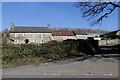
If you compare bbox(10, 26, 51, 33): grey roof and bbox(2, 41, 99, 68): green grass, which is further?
bbox(10, 26, 51, 33): grey roof

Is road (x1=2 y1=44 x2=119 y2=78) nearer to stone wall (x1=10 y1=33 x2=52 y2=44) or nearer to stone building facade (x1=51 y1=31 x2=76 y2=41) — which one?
stone wall (x1=10 y1=33 x2=52 y2=44)

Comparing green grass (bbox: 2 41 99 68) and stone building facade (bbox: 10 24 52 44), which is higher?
stone building facade (bbox: 10 24 52 44)

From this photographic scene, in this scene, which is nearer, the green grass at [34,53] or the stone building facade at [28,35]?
the green grass at [34,53]

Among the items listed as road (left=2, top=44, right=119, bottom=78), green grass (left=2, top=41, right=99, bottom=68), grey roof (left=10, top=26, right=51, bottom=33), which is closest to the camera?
road (left=2, top=44, right=119, bottom=78)

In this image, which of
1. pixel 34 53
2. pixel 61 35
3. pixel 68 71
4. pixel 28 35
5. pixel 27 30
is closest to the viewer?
pixel 68 71

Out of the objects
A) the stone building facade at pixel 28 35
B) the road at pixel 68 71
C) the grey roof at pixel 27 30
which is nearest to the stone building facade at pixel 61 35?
the stone building facade at pixel 28 35

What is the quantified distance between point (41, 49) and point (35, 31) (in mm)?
33935

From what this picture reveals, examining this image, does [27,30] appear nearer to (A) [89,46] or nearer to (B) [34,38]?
(B) [34,38]

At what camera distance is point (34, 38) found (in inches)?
1688

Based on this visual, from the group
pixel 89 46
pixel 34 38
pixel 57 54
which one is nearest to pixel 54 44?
pixel 57 54

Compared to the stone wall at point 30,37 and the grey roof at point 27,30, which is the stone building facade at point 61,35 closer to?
the stone wall at point 30,37

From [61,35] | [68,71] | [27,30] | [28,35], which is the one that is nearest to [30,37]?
[28,35]

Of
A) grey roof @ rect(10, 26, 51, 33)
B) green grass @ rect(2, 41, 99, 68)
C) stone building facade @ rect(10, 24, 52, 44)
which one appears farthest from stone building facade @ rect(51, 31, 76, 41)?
green grass @ rect(2, 41, 99, 68)

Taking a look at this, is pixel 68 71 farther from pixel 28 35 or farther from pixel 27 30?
pixel 27 30
